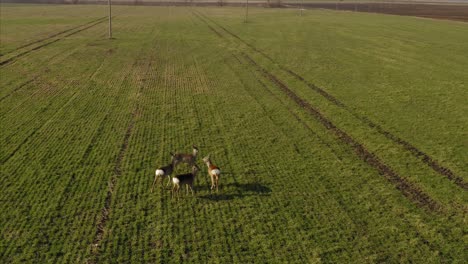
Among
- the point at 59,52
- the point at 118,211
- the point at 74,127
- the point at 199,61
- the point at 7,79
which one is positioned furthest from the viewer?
the point at 59,52

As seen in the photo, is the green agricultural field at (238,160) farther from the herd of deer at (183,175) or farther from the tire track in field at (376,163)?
the herd of deer at (183,175)

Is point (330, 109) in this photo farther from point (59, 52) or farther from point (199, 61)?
point (59, 52)

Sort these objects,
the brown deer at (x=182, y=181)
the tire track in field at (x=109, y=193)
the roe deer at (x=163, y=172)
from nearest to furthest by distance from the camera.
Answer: the tire track in field at (x=109, y=193) < the brown deer at (x=182, y=181) < the roe deer at (x=163, y=172)

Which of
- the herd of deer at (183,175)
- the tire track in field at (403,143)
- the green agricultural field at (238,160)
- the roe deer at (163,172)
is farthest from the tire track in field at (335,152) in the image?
the roe deer at (163,172)

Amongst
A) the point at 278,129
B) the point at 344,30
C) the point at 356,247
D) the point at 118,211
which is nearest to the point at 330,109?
the point at 278,129

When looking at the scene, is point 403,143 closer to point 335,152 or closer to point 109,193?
point 335,152

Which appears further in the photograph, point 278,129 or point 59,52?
point 59,52
